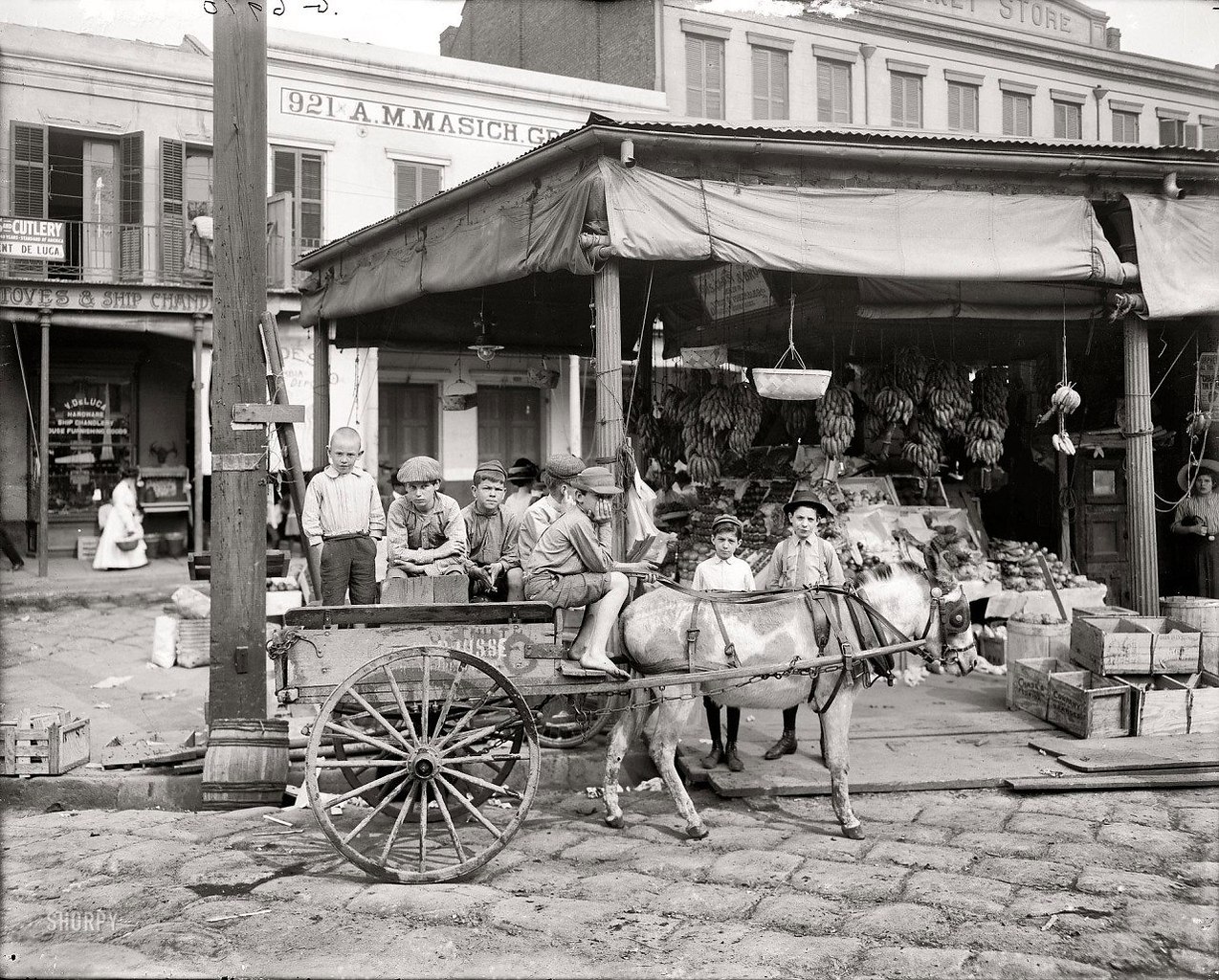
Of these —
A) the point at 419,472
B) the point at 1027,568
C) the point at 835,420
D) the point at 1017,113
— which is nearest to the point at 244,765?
the point at 419,472

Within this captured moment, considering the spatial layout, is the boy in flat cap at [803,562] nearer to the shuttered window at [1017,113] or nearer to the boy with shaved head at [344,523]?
the boy with shaved head at [344,523]

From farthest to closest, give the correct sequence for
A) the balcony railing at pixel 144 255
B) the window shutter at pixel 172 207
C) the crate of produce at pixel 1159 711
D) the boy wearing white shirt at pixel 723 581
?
the window shutter at pixel 172 207 → the balcony railing at pixel 144 255 → the crate of produce at pixel 1159 711 → the boy wearing white shirt at pixel 723 581

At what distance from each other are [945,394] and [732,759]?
4830mm

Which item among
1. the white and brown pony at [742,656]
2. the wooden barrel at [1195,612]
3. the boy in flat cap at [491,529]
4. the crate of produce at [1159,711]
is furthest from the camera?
the wooden barrel at [1195,612]

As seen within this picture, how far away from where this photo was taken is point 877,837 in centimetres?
554

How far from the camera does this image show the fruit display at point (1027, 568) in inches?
408

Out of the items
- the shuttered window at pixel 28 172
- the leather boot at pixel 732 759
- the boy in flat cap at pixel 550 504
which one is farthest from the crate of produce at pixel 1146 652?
the shuttered window at pixel 28 172

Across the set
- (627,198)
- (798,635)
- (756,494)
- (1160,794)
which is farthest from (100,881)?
(756,494)

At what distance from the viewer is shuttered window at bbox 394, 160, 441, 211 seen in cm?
1891

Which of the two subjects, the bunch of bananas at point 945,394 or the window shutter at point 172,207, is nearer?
the bunch of bananas at point 945,394

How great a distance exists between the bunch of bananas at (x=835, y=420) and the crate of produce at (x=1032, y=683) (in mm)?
2508

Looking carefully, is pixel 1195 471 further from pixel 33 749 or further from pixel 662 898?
pixel 33 749

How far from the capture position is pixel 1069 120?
2520 centimetres

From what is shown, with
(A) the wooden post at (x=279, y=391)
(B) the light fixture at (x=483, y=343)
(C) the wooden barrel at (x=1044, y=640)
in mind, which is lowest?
(C) the wooden barrel at (x=1044, y=640)
